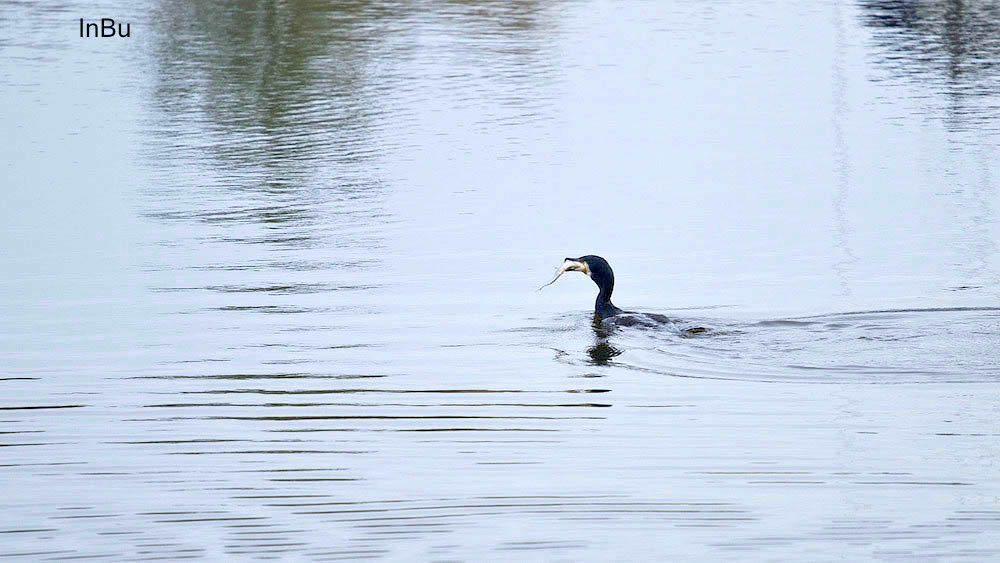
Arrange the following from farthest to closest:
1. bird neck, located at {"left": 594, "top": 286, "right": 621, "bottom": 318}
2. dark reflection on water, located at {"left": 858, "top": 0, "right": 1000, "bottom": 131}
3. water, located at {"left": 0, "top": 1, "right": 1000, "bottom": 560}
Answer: dark reflection on water, located at {"left": 858, "top": 0, "right": 1000, "bottom": 131} → bird neck, located at {"left": 594, "top": 286, "right": 621, "bottom": 318} → water, located at {"left": 0, "top": 1, "right": 1000, "bottom": 560}

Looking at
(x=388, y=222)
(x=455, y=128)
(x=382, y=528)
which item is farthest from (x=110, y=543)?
(x=455, y=128)

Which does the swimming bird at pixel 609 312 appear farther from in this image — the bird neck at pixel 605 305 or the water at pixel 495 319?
the water at pixel 495 319

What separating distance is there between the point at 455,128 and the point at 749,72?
26.6 feet

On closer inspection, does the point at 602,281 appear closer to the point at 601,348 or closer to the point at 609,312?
the point at 609,312

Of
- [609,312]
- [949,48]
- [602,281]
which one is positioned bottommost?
[949,48]

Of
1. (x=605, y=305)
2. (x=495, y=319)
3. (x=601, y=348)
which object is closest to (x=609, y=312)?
(x=605, y=305)

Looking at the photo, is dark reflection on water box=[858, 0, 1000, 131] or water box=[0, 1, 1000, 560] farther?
dark reflection on water box=[858, 0, 1000, 131]

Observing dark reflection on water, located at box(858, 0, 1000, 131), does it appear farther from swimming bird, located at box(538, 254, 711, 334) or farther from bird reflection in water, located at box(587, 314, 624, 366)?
bird reflection in water, located at box(587, 314, 624, 366)

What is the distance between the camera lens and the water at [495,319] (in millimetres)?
7930

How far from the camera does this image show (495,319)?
39.9ft

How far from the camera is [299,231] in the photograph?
15492 millimetres

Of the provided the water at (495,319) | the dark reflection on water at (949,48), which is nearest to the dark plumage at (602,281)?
the water at (495,319)

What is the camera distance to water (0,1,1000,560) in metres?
7.93

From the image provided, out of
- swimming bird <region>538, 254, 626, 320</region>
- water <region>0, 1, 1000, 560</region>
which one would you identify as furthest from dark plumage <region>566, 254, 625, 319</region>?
water <region>0, 1, 1000, 560</region>
